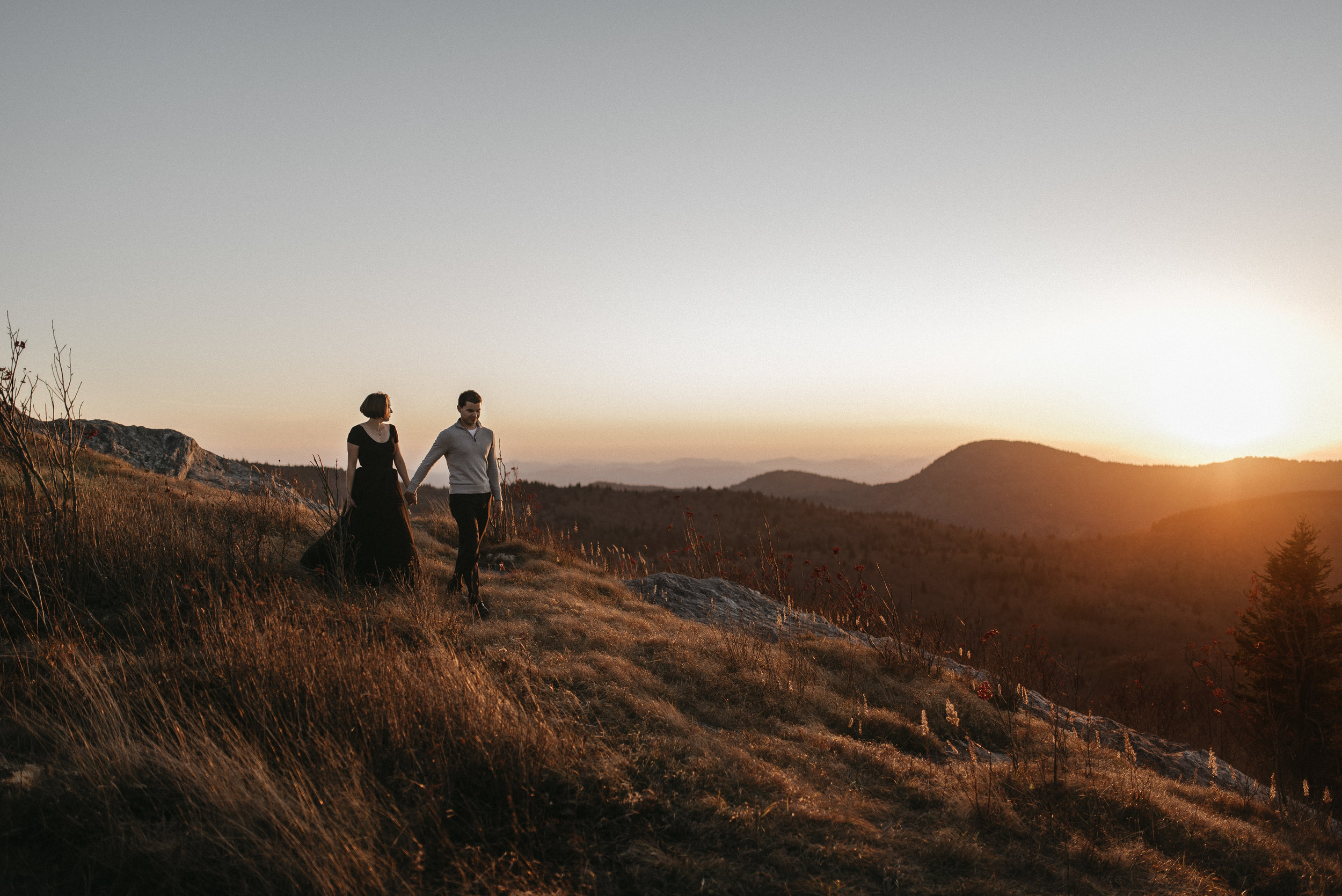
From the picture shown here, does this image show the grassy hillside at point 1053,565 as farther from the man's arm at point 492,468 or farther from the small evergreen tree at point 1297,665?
the man's arm at point 492,468

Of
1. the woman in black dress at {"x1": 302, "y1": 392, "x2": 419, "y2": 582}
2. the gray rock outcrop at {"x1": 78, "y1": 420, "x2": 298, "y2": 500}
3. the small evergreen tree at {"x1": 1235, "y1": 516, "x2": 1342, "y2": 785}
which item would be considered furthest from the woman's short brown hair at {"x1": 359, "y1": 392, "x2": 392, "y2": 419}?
the small evergreen tree at {"x1": 1235, "y1": 516, "x2": 1342, "y2": 785}

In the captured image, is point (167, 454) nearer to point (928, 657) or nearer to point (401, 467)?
point (401, 467)

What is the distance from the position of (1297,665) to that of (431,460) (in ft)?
37.2

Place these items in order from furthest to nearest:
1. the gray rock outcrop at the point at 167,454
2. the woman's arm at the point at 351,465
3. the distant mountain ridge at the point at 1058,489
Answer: the distant mountain ridge at the point at 1058,489, the gray rock outcrop at the point at 167,454, the woman's arm at the point at 351,465

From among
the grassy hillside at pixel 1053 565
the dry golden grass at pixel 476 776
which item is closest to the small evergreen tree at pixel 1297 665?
the grassy hillside at pixel 1053 565

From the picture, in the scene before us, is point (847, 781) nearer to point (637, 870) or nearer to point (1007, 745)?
point (637, 870)

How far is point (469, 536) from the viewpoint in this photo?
6926mm

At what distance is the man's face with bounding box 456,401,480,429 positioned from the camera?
6.91 metres

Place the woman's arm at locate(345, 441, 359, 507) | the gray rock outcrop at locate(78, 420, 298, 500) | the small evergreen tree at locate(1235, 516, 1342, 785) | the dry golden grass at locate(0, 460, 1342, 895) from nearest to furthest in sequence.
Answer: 1. the dry golden grass at locate(0, 460, 1342, 895)
2. the woman's arm at locate(345, 441, 359, 507)
3. the small evergreen tree at locate(1235, 516, 1342, 785)
4. the gray rock outcrop at locate(78, 420, 298, 500)

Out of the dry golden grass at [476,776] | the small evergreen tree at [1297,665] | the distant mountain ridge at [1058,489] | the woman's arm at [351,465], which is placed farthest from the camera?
the distant mountain ridge at [1058,489]

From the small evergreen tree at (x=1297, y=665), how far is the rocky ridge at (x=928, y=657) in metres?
1.15

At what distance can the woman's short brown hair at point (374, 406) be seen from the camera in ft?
21.7

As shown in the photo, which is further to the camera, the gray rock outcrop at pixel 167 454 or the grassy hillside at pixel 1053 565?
the gray rock outcrop at pixel 167 454

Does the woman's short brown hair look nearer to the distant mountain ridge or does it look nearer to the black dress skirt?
the black dress skirt
